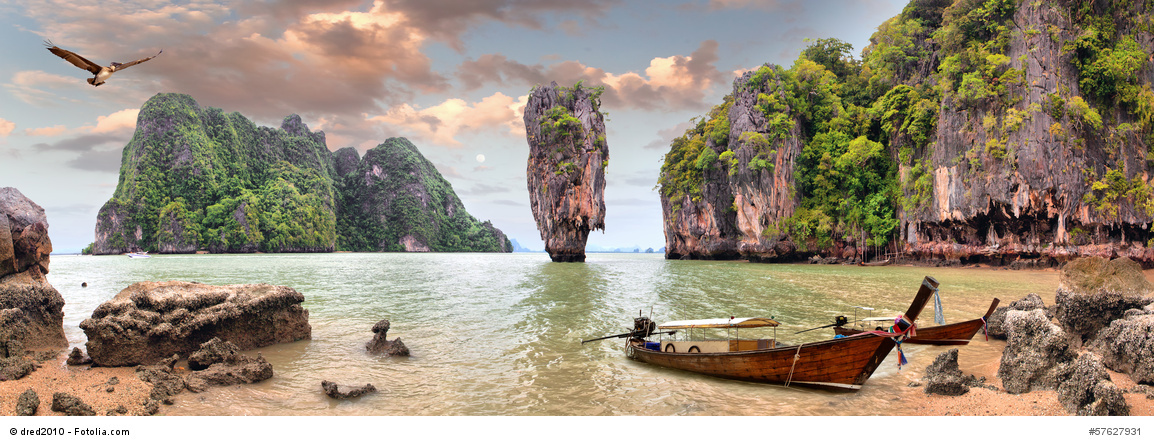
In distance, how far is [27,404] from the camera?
4.72 m

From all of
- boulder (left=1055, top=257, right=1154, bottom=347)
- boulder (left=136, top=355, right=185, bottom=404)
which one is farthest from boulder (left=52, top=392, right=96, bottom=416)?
boulder (left=1055, top=257, right=1154, bottom=347)

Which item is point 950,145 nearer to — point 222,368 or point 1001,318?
point 1001,318

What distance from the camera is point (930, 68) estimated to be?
111ft

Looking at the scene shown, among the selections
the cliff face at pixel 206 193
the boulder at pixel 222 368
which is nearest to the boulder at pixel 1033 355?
the boulder at pixel 222 368

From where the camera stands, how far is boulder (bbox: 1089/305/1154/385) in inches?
206

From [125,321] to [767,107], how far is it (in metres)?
39.4

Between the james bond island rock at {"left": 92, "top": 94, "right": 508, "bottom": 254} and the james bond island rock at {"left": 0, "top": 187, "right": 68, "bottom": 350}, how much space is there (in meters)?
79.3

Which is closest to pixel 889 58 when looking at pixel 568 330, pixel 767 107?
pixel 767 107

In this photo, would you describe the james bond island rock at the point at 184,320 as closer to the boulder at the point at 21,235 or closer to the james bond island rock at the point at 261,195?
the boulder at the point at 21,235

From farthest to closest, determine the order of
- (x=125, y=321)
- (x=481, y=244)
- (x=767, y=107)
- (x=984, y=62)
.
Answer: (x=481, y=244) → (x=767, y=107) → (x=984, y=62) → (x=125, y=321)

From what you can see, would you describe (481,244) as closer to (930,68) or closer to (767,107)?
(767,107)

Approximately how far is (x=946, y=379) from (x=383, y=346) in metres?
8.60

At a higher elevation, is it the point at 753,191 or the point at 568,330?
the point at 753,191

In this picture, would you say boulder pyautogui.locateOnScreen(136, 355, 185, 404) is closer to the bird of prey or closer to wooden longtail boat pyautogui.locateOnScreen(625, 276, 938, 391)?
the bird of prey
